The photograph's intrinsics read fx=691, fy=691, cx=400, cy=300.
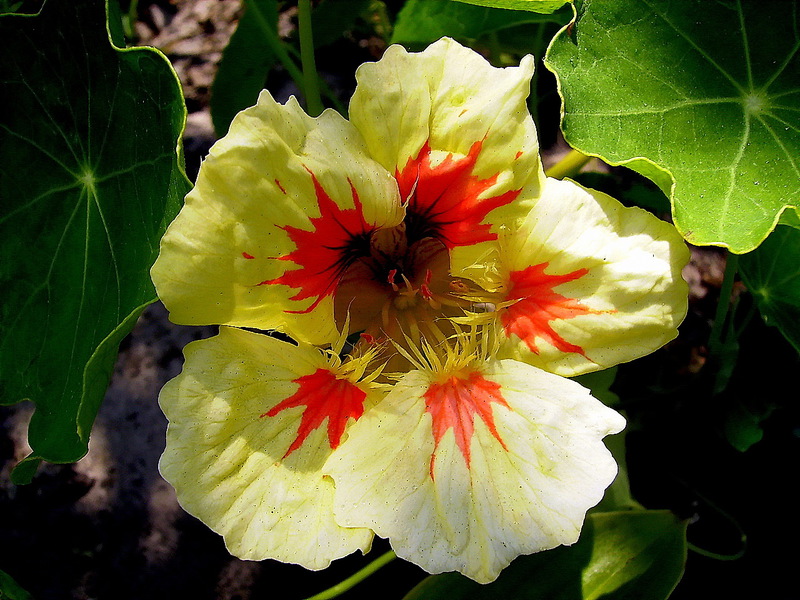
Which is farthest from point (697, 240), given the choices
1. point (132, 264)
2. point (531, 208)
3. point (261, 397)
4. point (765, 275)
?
point (132, 264)

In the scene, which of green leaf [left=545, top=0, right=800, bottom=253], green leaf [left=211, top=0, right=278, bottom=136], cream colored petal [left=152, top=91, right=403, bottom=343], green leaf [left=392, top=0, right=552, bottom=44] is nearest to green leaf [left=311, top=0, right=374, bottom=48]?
green leaf [left=211, top=0, right=278, bottom=136]

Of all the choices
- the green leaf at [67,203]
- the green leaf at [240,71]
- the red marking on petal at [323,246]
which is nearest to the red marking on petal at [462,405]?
the red marking on petal at [323,246]

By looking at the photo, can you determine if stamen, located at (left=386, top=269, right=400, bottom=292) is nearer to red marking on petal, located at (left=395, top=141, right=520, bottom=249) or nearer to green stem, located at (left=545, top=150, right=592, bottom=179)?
red marking on petal, located at (left=395, top=141, right=520, bottom=249)

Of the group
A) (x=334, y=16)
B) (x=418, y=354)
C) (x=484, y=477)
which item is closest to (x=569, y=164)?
(x=418, y=354)

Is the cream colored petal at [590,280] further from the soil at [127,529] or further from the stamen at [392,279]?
the soil at [127,529]

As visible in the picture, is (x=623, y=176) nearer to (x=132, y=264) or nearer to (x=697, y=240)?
(x=697, y=240)

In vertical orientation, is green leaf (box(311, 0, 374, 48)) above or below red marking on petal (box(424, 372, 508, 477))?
above
